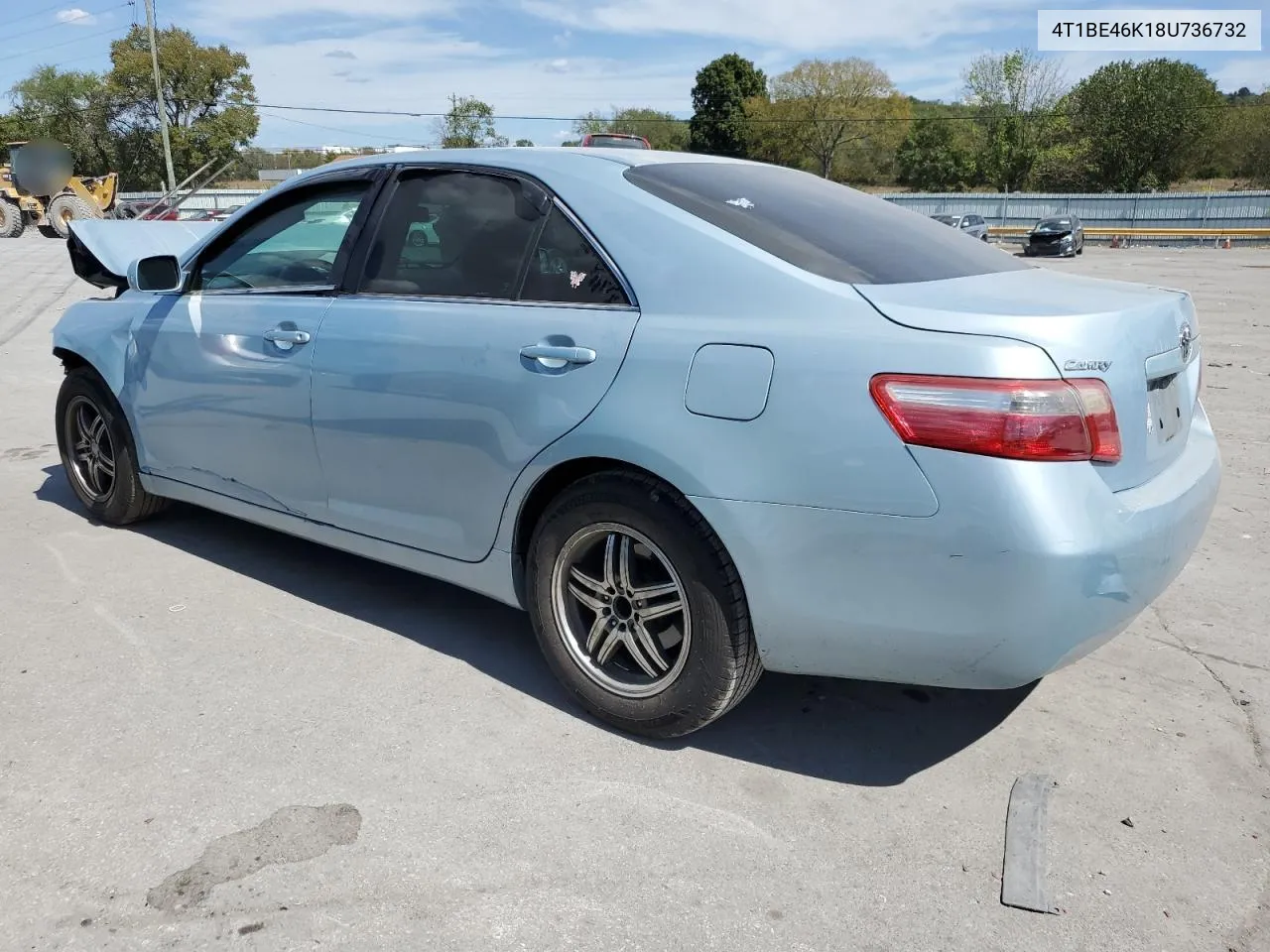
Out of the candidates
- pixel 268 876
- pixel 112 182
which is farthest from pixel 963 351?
pixel 112 182

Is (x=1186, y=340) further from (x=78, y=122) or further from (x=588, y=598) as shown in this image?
(x=78, y=122)

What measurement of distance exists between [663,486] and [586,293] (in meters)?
0.65

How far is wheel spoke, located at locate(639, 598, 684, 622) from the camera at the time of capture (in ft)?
9.41

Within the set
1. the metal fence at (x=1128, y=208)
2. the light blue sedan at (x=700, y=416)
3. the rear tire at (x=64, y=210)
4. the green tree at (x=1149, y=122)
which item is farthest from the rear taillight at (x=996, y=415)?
the green tree at (x=1149, y=122)

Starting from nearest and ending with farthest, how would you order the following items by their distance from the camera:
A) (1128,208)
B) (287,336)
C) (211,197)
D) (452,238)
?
(452,238) → (287,336) → (1128,208) → (211,197)

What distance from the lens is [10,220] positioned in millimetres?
29938

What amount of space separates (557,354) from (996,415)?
47.7 inches

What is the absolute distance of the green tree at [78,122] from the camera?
63.5 m

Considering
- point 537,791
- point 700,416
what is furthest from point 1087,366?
point 537,791

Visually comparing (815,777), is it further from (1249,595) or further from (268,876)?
(1249,595)

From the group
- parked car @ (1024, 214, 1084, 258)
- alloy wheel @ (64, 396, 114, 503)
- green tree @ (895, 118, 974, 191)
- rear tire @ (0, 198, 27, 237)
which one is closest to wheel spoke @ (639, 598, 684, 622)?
alloy wheel @ (64, 396, 114, 503)

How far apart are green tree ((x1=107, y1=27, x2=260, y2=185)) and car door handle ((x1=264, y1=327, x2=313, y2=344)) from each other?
6336 centimetres

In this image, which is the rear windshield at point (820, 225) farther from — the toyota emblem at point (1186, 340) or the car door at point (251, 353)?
the car door at point (251, 353)

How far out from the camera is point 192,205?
4291 cm
